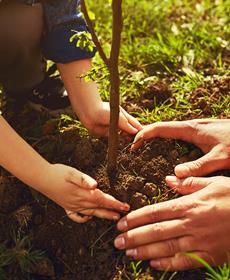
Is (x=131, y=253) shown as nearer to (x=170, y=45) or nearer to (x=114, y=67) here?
(x=114, y=67)

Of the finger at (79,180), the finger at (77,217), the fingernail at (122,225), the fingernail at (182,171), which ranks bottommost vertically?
the fingernail at (122,225)

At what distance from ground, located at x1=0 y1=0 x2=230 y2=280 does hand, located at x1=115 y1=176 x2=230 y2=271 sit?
0.06 m

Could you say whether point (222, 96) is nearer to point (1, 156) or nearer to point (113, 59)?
point (113, 59)

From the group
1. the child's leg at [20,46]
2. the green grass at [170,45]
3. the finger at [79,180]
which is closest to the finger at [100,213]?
the finger at [79,180]

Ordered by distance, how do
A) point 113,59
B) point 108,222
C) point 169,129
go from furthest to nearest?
point 169,129
point 108,222
point 113,59

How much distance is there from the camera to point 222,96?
236 centimetres

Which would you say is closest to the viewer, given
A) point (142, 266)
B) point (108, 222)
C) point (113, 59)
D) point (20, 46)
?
point (113, 59)

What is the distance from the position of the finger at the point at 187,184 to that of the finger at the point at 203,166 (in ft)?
0.09

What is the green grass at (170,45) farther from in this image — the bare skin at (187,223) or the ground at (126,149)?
the bare skin at (187,223)

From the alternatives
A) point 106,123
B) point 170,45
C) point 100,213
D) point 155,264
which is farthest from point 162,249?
point 170,45

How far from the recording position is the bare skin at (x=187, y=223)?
1669 millimetres

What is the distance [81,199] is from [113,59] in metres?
0.51

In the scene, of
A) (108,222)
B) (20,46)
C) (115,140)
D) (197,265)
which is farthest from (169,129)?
(20,46)

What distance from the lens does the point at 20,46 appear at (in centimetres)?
221
